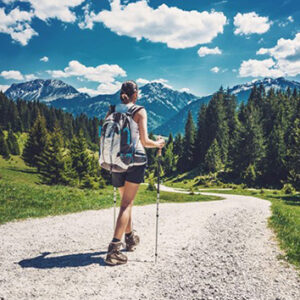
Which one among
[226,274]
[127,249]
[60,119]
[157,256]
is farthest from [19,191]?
[60,119]

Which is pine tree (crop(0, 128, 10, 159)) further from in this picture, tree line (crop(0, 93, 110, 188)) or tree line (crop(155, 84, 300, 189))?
tree line (crop(155, 84, 300, 189))

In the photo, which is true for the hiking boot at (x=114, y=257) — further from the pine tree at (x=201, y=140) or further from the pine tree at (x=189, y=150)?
the pine tree at (x=189, y=150)

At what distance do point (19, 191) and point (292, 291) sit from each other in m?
13.7

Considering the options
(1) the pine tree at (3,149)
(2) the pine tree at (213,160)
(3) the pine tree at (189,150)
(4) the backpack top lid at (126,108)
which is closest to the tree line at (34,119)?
(1) the pine tree at (3,149)

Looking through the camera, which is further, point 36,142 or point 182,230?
point 36,142

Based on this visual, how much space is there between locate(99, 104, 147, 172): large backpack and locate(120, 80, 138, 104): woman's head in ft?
1.73

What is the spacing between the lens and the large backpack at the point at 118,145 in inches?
190

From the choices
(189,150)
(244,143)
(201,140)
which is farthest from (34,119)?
(244,143)

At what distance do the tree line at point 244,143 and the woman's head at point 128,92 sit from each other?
3648 centimetres

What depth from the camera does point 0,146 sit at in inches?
2746

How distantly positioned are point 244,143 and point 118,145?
6878cm

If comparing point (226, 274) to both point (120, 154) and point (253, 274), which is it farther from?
point (120, 154)

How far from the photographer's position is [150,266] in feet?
15.6

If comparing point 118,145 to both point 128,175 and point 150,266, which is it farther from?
point 150,266
